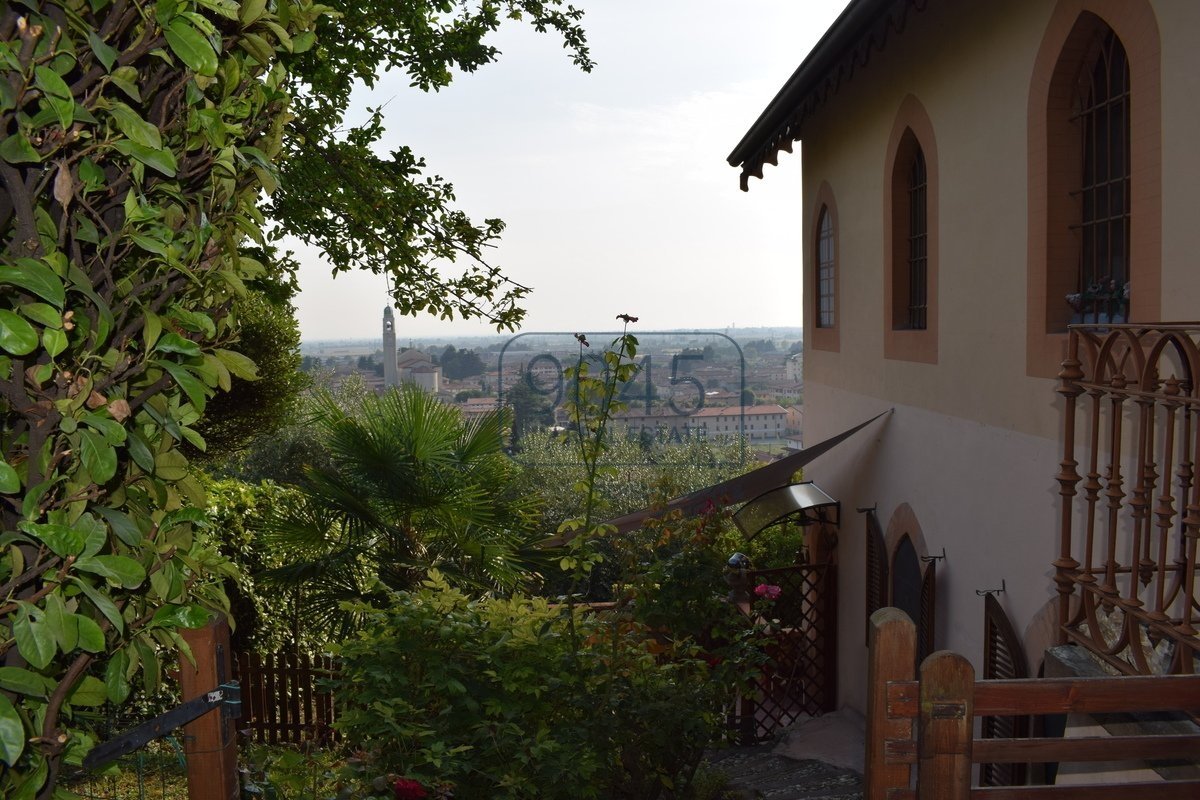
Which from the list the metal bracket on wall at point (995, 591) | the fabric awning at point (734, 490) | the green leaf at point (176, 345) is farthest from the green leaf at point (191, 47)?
the fabric awning at point (734, 490)

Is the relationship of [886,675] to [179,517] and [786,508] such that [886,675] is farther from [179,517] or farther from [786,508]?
[786,508]

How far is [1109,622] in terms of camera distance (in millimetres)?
4172

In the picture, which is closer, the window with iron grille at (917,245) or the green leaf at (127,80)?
the green leaf at (127,80)

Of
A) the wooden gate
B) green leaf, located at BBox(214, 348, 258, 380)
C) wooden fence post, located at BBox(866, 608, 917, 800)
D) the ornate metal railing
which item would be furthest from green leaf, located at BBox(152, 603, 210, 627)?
the wooden gate

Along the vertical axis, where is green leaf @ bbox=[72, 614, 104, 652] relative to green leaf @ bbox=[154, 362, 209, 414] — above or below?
below

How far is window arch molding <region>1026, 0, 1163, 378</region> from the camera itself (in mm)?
4383

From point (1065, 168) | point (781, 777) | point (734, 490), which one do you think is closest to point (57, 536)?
point (1065, 168)

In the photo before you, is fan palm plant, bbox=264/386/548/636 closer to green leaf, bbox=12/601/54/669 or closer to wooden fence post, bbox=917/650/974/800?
wooden fence post, bbox=917/650/974/800

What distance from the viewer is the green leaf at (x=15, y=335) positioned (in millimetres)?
1198

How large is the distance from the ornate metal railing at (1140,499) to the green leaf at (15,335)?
9.28 ft

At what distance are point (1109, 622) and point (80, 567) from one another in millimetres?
4009

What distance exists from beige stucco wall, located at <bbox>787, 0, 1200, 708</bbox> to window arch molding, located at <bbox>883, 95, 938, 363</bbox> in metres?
0.10

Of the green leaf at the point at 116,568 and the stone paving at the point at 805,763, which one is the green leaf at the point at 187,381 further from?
the stone paving at the point at 805,763

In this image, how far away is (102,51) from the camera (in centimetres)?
130
